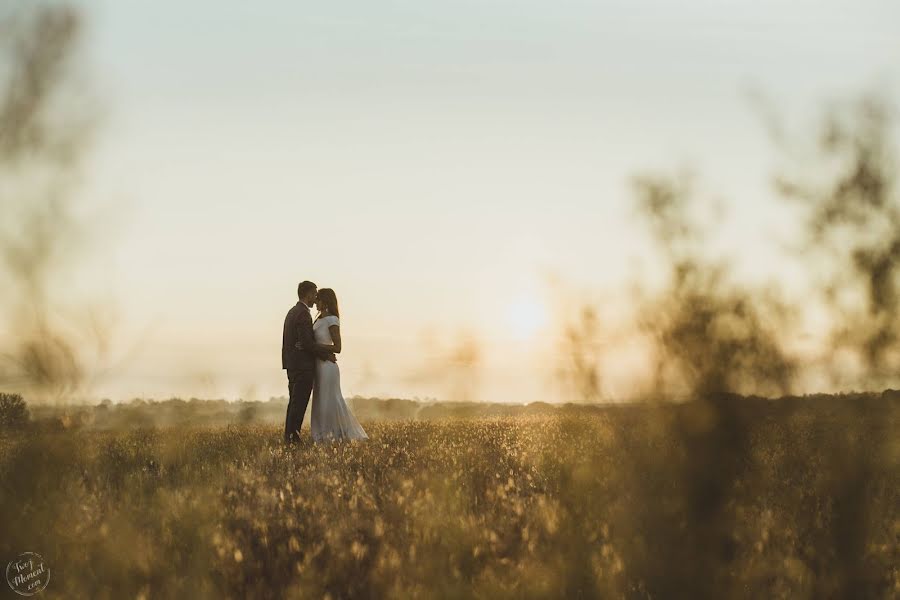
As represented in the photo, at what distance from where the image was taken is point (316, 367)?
13.0 m

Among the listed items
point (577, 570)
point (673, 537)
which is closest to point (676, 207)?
point (673, 537)

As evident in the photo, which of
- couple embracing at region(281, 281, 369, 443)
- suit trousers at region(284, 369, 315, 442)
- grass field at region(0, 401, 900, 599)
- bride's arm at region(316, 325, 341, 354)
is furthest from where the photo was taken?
bride's arm at region(316, 325, 341, 354)

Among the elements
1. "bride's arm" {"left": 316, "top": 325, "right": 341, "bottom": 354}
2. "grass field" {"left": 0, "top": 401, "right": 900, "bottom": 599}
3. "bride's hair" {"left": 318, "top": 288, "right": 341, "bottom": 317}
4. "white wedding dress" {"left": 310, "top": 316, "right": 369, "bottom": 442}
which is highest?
"bride's hair" {"left": 318, "top": 288, "right": 341, "bottom": 317}

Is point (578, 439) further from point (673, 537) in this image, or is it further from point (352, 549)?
point (352, 549)

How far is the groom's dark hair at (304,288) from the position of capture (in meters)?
12.4

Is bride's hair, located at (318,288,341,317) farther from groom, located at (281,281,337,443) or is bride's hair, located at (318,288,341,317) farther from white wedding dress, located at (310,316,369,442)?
white wedding dress, located at (310,316,369,442)

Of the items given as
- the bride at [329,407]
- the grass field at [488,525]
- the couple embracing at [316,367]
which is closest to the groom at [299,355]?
the couple embracing at [316,367]

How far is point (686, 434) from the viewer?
5359 mm

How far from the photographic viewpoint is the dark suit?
1222 centimetres

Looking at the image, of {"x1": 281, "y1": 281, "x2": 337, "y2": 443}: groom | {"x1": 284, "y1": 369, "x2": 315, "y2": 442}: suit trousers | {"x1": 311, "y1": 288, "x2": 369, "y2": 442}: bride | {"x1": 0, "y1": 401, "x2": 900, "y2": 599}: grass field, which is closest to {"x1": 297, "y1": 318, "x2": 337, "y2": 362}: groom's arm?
{"x1": 281, "y1": 281, "x2": 337, "y2": 443}: groom

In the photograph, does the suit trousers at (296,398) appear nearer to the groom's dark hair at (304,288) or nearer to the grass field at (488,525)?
the groom's dark hair at (304,288)

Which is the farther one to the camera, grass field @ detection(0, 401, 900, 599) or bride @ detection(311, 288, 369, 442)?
bride @ detection(311, 288, 369, 442)

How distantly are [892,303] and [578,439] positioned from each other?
11.8 feet

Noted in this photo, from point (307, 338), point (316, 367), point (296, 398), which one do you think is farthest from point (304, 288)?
point (296, 398)
